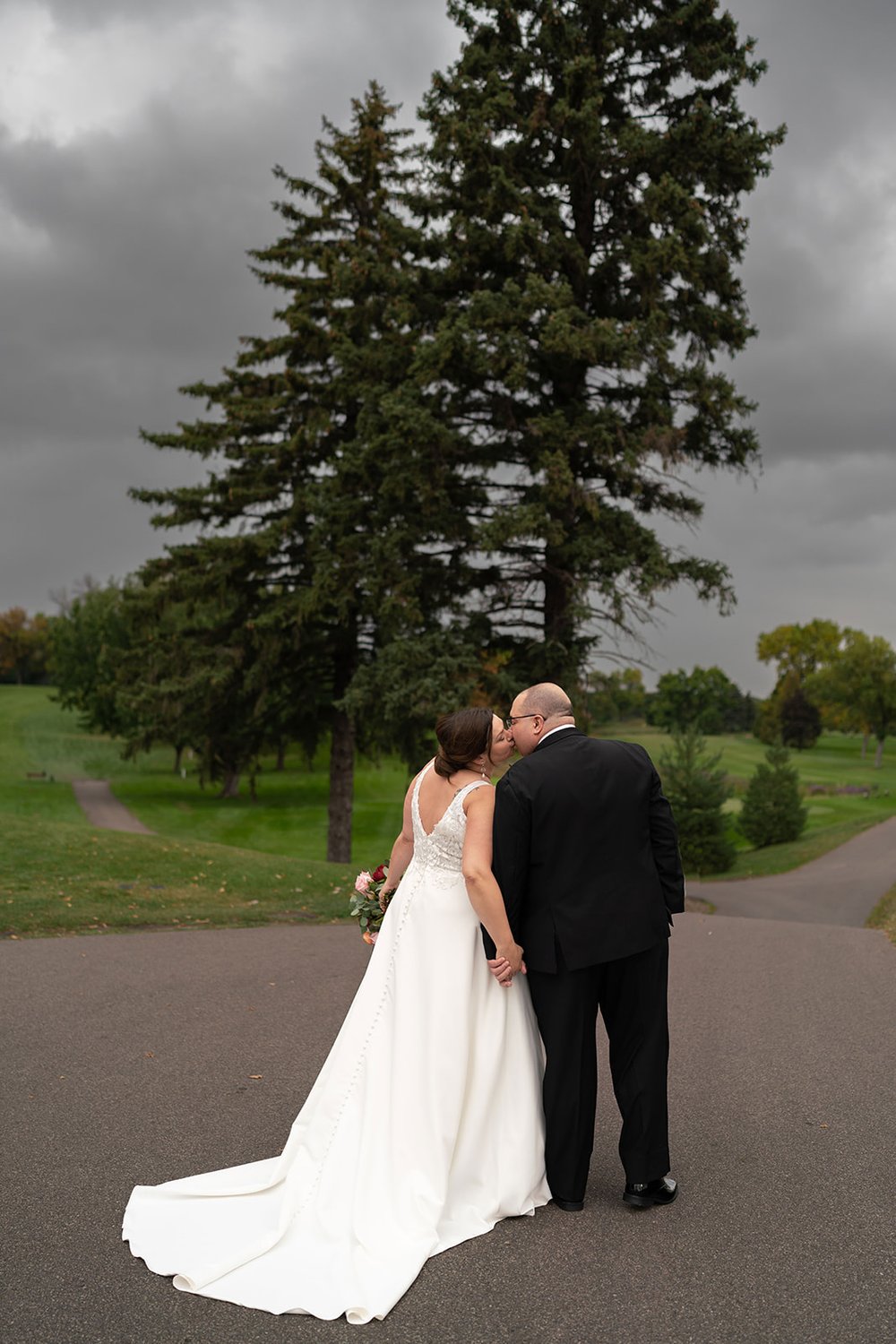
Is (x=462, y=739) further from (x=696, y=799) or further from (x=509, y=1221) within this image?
(x=696, y=799)

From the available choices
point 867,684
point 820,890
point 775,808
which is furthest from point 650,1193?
point 867,684

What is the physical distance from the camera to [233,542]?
2483cm

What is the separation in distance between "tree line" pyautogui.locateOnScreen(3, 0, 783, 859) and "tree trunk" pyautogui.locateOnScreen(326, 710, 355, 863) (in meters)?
2.01

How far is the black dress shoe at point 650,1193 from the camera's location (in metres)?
4.69

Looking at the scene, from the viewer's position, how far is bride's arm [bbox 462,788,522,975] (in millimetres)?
4562

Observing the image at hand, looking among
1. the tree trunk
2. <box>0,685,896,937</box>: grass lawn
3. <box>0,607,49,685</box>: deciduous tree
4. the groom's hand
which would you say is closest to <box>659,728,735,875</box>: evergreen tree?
<box>0,685,896,937</box>: grass lawn

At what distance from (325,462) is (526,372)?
324 inches

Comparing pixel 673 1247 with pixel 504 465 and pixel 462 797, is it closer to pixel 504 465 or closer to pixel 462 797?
pixel 462 797

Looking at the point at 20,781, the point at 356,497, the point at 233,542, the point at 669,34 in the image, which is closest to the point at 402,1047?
the point at 356,497

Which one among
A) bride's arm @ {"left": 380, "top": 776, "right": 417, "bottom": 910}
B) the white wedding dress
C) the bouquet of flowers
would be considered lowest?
the white wedding dress

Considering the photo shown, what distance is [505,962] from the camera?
181 inches

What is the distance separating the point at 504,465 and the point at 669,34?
930 cm

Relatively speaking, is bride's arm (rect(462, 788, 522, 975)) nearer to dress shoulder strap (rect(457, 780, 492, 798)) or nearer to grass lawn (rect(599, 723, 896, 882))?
dress shoulder strap (rect(457, 780, 492, 798))

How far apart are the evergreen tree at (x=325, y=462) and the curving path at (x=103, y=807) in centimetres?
1074
